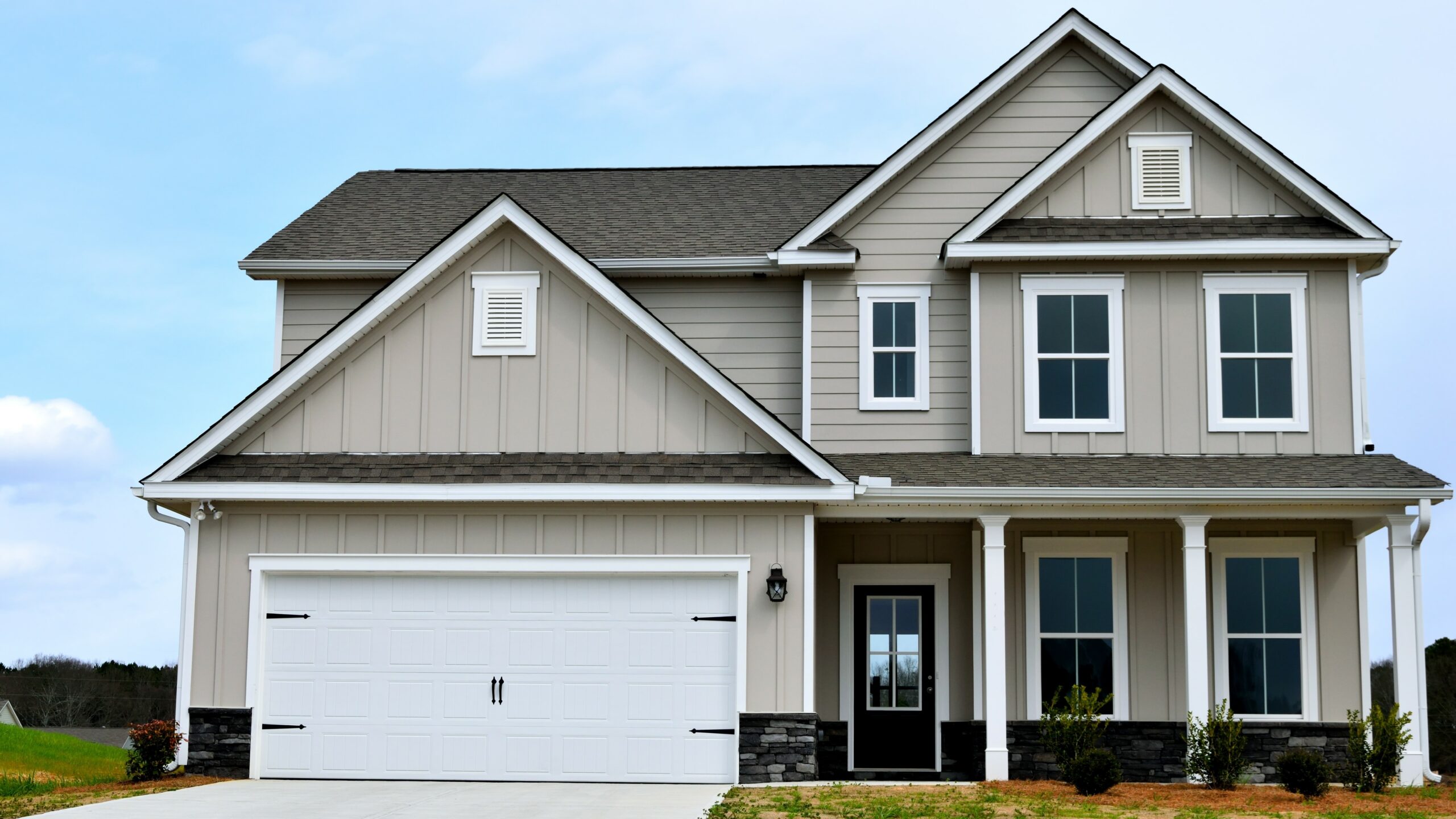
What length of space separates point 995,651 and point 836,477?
7.81 feet

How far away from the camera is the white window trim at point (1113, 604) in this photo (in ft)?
50.5

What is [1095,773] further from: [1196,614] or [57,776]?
[57,776]

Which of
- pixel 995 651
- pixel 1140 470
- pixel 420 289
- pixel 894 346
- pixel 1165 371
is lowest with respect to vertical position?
pixel 995 651

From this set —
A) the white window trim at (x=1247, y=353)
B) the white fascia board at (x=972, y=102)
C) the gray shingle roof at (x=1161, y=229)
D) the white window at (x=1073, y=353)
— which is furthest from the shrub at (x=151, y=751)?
the white window trim at (x=1247, y=353)

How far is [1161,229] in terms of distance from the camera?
15.7 metres

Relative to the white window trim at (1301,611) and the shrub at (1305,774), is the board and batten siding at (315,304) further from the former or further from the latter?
the shrub at (1305,774)

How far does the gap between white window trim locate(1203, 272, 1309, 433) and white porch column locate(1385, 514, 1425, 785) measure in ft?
5.35

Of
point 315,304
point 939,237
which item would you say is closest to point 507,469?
point 315,304

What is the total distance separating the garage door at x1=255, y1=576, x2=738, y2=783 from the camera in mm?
13992

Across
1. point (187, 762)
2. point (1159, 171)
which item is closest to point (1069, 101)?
point (1159, 171)

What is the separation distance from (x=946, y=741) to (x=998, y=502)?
329 cm

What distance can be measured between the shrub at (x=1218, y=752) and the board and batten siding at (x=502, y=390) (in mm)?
5334

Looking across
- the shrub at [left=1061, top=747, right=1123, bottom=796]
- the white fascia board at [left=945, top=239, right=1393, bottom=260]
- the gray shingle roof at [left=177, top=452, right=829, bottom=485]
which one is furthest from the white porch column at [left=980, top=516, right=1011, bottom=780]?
the white fascia board at [left=945, top=239, right=1393, bottom=260]

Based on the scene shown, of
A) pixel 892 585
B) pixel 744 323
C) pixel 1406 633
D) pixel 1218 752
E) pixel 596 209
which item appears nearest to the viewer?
pixel 1218 752
